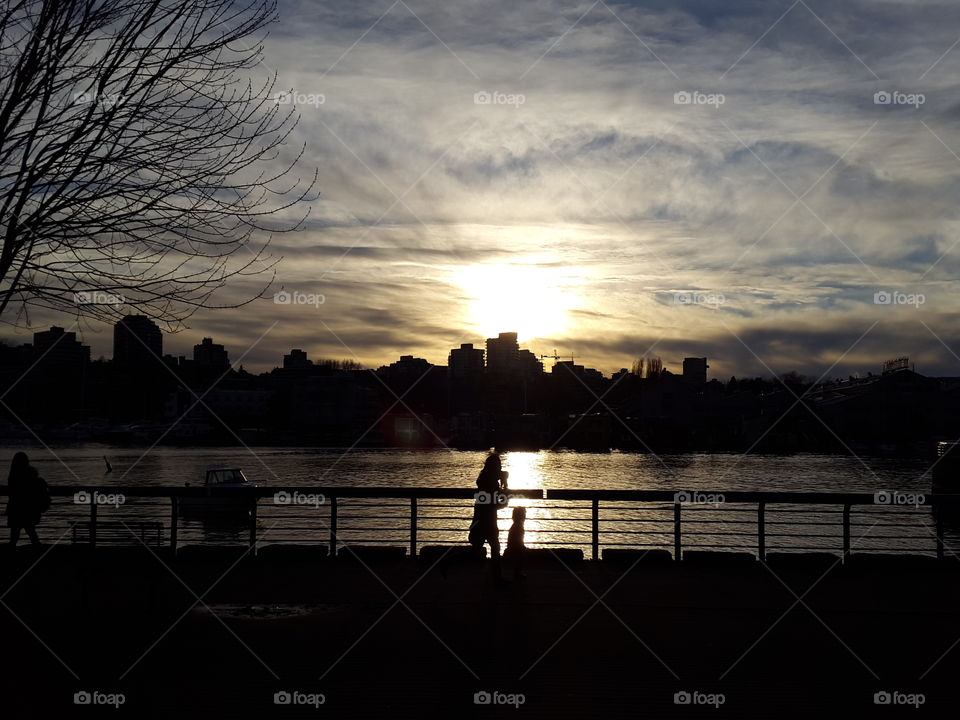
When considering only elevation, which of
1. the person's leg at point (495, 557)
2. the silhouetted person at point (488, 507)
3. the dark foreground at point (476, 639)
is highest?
the silhouetted person at point (488, 507)

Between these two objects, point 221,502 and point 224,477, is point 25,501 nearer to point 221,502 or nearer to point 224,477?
point 221,502

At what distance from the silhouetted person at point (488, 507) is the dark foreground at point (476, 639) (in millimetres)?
641

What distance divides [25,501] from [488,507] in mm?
7715

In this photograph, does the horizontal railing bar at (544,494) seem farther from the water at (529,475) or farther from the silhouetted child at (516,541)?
the water at (529,475)

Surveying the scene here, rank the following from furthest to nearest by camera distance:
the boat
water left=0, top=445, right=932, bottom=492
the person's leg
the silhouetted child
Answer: water left=0, top=445, right=932, bottom=492
the boat
the silhouetted child
the person's leg

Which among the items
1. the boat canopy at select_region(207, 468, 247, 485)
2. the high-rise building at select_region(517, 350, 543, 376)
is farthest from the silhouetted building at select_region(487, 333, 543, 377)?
the boat canopy at select_region(207, 468, 247, 485)

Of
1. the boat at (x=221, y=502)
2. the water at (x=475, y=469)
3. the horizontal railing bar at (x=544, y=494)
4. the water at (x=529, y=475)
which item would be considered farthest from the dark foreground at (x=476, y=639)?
the water at (x=475, y=469)

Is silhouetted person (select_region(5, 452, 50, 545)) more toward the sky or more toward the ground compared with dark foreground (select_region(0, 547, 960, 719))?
more toward the sky

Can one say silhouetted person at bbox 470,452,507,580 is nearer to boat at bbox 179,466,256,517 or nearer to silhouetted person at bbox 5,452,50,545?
silhouetted person at bbox 5,452,50,545

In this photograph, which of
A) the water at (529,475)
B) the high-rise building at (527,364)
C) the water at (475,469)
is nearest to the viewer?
the water at (529,475)

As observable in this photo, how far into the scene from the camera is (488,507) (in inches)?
545

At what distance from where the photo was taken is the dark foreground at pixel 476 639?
8203 millimetres

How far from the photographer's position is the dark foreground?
8.20 m

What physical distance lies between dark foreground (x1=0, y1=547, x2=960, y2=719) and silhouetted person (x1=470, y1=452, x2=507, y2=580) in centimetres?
64
